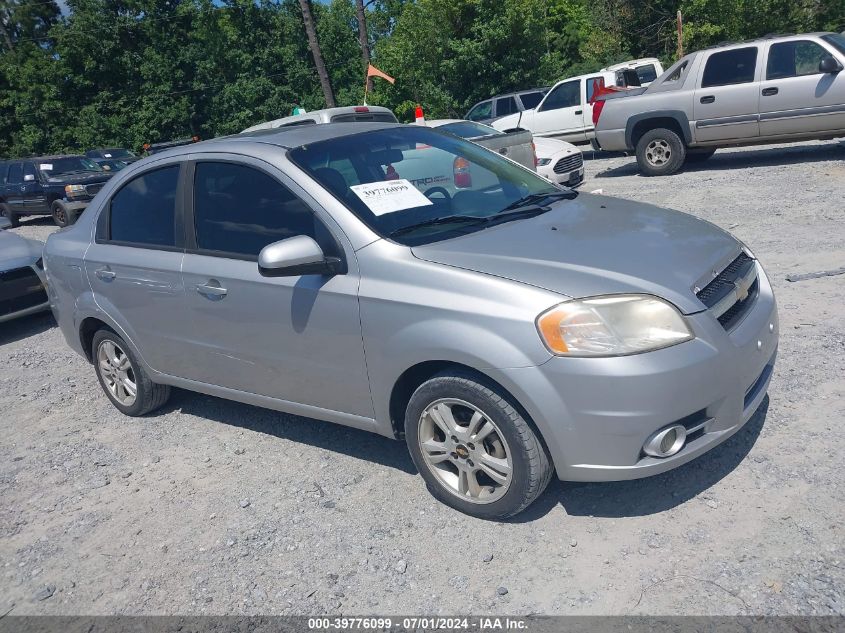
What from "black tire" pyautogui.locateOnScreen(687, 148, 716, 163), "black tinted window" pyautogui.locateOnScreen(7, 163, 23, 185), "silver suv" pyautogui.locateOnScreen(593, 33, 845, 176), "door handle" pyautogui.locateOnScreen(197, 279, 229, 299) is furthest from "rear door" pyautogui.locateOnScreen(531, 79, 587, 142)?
"door handle" pyautogui.locateOnScreen(197, 279, 229, 299)

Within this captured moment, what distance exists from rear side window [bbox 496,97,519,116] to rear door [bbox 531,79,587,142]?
1.56m

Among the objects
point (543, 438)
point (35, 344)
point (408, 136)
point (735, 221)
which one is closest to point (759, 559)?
point (543, 438)

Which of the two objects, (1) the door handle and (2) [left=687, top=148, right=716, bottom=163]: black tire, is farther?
(2) [left=687, top=148, right=716, bottom=163]: black tire

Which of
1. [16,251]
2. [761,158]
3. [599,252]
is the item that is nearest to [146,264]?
[599,252]

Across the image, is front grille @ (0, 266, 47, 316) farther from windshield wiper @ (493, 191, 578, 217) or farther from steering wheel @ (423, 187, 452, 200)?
windshield wiper @ (493, 191, 578, 217)

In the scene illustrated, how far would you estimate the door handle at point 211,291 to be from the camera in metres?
4.05

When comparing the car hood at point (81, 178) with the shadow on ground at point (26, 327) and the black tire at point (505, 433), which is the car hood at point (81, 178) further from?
the black tire at point (505, 433)

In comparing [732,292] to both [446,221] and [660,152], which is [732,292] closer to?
[446,221]

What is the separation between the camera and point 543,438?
10.3 ft

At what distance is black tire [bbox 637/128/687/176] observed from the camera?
11852mm

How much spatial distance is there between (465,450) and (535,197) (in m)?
1.60

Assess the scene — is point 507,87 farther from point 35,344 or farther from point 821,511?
point 821,511

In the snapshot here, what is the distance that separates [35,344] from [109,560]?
202 inches

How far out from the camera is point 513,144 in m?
10.1
